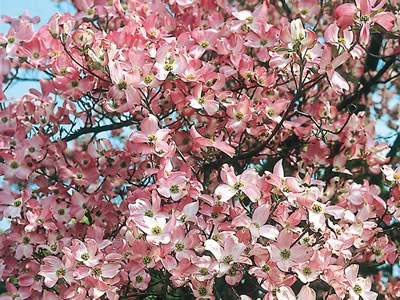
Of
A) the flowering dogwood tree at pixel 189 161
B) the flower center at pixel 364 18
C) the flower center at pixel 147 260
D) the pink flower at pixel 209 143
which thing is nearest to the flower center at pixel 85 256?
the flowering dogwood tree at pixel 189 161

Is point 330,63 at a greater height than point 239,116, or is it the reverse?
point 330,63

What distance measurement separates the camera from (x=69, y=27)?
1.57m

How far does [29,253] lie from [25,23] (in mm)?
627

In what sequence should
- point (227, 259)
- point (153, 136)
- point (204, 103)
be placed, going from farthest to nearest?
point (204, 103) → point (153, 136) → point (227, 259)

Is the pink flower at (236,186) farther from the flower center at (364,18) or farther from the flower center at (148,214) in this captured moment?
the flower center at (364,18)

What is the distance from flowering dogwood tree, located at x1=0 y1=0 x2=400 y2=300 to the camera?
1.32m

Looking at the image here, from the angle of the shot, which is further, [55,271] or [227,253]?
[55,271]

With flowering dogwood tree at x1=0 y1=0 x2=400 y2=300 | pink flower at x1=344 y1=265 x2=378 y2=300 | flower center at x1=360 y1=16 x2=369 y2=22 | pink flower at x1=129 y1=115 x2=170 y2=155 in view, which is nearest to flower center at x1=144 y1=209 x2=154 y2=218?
flowering dogwood tree at x1=0 y1=0 x2=400 y2=300

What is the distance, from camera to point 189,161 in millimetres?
1565

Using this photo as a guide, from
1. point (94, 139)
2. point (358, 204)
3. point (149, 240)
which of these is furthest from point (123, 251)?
point (358, 204)

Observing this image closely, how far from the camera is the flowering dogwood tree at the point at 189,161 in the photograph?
132 cm

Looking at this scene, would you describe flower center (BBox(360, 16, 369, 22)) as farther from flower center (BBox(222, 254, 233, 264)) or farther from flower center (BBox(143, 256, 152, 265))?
flower center (BBox(143, 256, 152, 265))

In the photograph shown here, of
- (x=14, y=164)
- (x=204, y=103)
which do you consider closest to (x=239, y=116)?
(x=204, y=103)

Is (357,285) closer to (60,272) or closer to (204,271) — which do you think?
(204,271)
